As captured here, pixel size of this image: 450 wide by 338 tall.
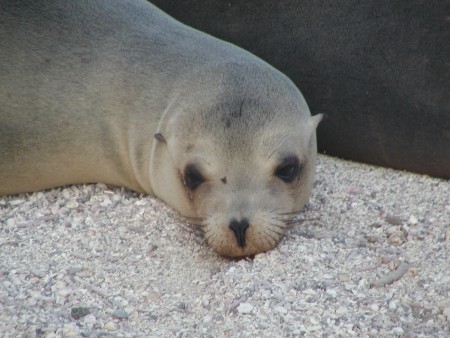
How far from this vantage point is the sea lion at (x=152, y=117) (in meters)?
3.65

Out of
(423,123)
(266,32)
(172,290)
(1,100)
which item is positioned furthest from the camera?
(266,32)

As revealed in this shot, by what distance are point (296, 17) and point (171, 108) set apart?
125 cm

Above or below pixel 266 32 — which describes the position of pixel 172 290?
below

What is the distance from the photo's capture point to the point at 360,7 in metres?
4.76

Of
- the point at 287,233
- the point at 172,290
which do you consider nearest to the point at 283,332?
the point at 172,290

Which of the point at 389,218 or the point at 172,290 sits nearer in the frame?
the point at 172,290

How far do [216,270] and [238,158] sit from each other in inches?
18.6

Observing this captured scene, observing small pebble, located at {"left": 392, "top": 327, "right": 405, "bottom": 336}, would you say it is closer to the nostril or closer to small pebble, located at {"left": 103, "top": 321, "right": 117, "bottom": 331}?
the nostril

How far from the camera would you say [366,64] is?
15.6ft

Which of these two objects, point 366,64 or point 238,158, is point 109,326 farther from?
point 366,64

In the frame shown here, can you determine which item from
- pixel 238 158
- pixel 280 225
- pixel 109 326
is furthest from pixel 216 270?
pixel 109 326

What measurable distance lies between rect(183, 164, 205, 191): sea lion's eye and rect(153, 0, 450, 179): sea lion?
4.50 ft

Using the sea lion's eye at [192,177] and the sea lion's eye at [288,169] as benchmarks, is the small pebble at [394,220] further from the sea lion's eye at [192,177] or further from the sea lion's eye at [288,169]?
the sea lion's eye at [192,177]

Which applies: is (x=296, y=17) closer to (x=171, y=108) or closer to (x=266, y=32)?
(x=266, y=32)
